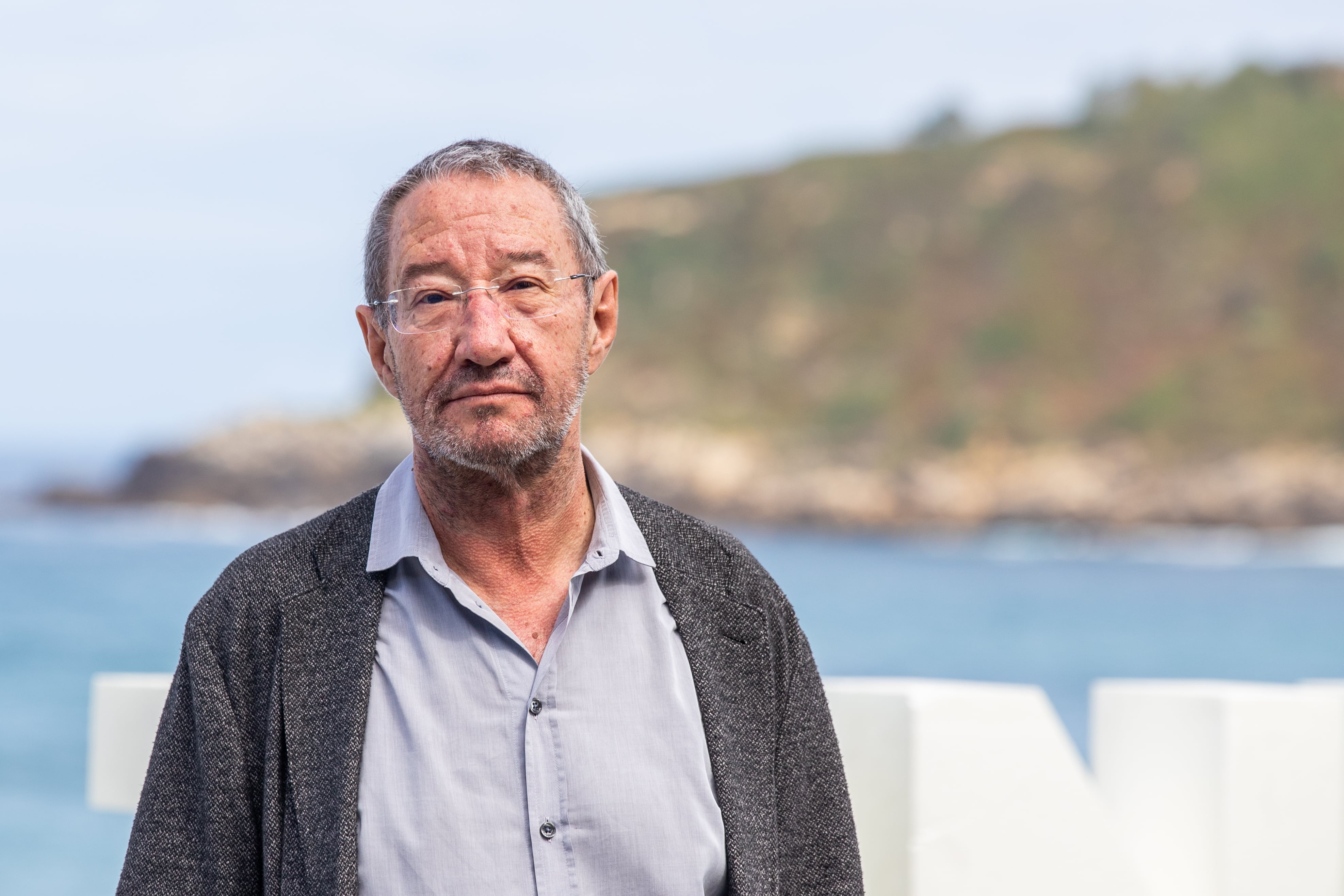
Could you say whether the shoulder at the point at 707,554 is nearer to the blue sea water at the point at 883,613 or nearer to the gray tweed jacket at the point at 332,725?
the gray tweed jacket at the point at 332,725

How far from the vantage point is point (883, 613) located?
36.2 m

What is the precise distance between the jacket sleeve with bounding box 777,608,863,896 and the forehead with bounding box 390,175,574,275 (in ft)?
1.77

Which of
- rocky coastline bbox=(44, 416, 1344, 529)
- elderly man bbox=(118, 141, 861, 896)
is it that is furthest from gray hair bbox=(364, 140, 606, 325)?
rocky coastline bbox=(44, 416, 1344, 529)

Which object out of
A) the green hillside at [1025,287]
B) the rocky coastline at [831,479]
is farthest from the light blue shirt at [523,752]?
the green hillside at [1025,287]

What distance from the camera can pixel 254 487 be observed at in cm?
6062

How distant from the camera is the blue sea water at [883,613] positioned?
1567 centimetres

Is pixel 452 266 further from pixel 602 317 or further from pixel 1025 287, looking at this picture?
pixel 1025 287

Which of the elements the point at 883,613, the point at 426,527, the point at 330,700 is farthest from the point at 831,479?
the point at 330,700

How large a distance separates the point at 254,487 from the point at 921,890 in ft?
200

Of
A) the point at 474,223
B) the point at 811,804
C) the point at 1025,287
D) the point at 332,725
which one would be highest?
the point at 1025,287

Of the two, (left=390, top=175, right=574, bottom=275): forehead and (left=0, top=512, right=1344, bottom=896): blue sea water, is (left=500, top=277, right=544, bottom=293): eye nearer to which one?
(left=390, top=175, right=574, bottom=275): forehead

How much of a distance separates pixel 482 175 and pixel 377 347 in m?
0.25

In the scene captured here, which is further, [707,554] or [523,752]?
[707,554]

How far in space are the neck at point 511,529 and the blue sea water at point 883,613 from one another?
A: 8.86 meters
